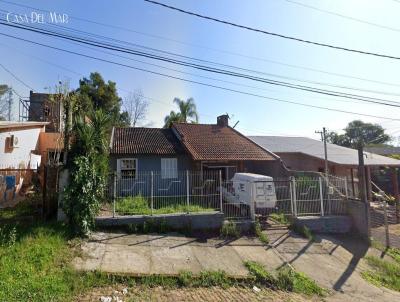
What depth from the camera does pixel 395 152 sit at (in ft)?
104

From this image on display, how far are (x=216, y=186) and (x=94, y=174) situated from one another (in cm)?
584

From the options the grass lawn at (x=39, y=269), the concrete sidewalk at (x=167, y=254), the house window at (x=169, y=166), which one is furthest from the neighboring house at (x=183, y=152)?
the grass lawn at (x=39, y=269)

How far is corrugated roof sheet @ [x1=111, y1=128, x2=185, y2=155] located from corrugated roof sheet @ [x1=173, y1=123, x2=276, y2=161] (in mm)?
736

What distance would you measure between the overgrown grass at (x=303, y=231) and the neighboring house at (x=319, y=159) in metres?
8.71

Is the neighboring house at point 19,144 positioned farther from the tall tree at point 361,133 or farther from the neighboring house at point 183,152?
the tall tree at point 361,133

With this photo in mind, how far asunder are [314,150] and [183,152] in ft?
35.9

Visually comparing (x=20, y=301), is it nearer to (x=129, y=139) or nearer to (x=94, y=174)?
(x=94, y=174)

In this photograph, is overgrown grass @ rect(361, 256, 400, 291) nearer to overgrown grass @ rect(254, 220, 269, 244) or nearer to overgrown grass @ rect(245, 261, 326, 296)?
overgrown grass @ rect(245, 261, 326, 296)

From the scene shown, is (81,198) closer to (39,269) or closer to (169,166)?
(39,269)

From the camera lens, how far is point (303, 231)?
11656 millimetres

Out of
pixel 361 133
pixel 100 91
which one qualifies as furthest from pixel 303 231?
pixel 361 133

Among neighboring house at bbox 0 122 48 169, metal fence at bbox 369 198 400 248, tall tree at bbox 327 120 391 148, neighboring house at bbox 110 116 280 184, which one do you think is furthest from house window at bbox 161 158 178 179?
tall tree at bbox 327 120 391 148

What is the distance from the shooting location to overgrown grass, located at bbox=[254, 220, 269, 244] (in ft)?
34.7

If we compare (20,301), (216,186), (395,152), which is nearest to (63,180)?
(20,301)
